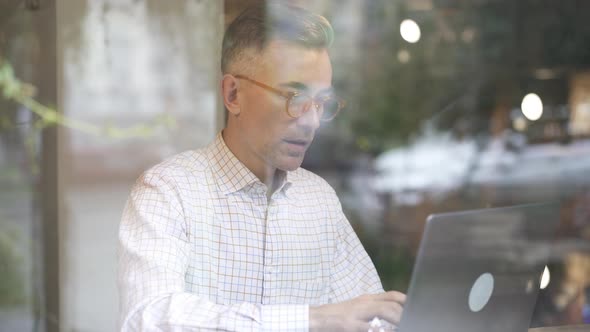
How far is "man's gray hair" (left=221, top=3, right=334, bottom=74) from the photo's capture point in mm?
1295

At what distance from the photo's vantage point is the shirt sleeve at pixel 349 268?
1.38m

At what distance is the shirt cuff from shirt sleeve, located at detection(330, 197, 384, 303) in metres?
0.21

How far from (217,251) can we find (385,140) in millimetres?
2385

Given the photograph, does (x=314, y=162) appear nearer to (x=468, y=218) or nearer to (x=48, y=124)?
(x=468, y=218)

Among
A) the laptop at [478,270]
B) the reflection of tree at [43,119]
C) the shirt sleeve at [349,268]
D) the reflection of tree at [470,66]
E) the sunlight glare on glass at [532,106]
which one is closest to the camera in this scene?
the laptop at [478,270]

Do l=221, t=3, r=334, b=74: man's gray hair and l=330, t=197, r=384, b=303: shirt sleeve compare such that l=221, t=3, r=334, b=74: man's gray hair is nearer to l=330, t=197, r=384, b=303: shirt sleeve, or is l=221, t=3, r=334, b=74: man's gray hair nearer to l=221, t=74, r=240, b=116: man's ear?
l=221, t=74, r=240, b=116: man's ear

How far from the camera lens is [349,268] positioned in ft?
4.66

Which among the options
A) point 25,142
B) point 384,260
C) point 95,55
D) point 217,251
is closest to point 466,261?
point 217,251

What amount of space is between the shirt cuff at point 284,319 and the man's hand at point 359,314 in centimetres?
1

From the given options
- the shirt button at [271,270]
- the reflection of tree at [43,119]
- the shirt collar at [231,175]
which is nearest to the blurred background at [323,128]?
the reflection of tree at [43,119]

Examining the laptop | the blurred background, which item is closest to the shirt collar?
the blurred background

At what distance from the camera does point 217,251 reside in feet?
4.27

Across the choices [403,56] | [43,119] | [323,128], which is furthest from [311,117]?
[403,56]

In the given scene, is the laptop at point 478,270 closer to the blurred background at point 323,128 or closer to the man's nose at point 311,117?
the blurred background at point 323,128
